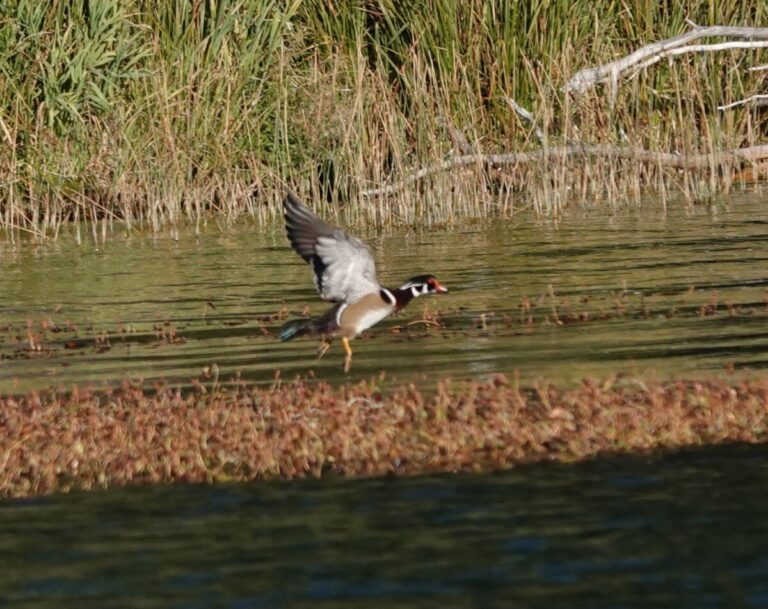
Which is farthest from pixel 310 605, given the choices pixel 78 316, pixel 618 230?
pixel 618 230

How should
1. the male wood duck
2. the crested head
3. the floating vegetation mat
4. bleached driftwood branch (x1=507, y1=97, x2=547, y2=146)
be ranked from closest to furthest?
the floating vegetation mat → the male wood duck → the crested head → bleached driftwood branch (x1=507, y1=97, x2=547, y2=146)

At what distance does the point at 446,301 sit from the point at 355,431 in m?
5.38

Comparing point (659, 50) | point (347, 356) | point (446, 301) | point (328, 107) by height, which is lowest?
point (347, 356)

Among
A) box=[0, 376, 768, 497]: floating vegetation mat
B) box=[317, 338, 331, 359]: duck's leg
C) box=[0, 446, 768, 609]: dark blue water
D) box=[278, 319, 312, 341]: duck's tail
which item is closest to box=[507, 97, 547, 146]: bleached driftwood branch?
box=[317, 338, 331, 359]: duck's leg

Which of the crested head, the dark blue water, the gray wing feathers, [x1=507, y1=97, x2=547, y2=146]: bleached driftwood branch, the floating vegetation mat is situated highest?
[x1=507, y1=97, x2=547, y2=146]: bleached driftwood branch

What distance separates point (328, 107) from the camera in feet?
63.5

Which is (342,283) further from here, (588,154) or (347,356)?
(588,154)

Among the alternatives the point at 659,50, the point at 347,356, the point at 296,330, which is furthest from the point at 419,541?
the point at 659,50

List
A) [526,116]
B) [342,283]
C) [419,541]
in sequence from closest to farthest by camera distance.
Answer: [419,541] → [342,283] → [526,116]

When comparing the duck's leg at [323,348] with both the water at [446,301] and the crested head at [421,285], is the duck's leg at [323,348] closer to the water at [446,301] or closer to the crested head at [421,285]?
the water at [446,301]

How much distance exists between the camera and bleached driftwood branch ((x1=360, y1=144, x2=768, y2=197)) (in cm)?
1847

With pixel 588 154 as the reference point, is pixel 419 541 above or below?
below

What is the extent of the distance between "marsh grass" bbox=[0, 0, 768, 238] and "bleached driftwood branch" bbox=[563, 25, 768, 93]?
0.79 feet

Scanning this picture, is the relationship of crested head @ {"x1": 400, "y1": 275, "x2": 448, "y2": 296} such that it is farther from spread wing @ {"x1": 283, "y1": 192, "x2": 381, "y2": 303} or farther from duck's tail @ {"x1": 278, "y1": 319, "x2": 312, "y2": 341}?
duck's tail @ {"x1": 278, "y1": 319, "x2": 312, "y2": 341}
